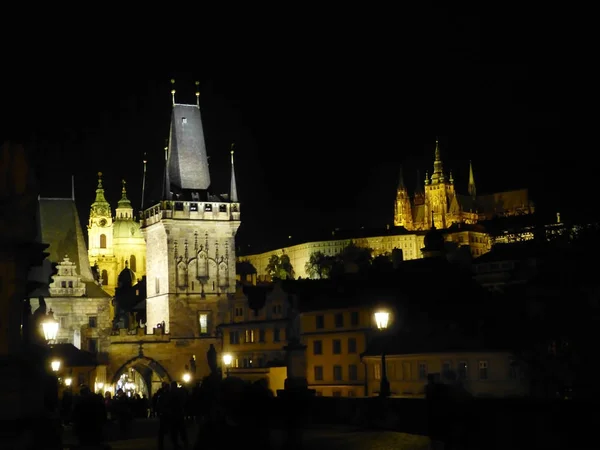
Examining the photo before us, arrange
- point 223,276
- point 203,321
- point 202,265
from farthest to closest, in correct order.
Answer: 1. point 223,276
2. point 202,265
3. point 203,321

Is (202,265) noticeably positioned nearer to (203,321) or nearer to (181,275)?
(181,275)

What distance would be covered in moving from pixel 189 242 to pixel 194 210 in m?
2.63

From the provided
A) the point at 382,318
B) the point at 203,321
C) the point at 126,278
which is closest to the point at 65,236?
the point at 203,321

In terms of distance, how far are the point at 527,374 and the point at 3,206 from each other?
38071 millimetres

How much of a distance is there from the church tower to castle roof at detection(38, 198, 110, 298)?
8308mm

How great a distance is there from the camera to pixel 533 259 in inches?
3834

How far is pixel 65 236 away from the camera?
9331 cm

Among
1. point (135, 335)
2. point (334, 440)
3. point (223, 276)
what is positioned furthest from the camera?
point (223, 276)

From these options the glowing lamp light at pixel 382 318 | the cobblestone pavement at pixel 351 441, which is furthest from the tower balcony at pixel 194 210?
the cobblestone pavement at pixel 351 441

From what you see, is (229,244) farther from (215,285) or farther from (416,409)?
(416,409)

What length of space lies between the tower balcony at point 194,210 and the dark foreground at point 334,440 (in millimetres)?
68665

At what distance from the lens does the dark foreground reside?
24531 mm

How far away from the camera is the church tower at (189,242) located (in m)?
99.8

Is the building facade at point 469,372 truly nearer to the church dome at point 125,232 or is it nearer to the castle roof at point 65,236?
the castle roof at point 65,236
